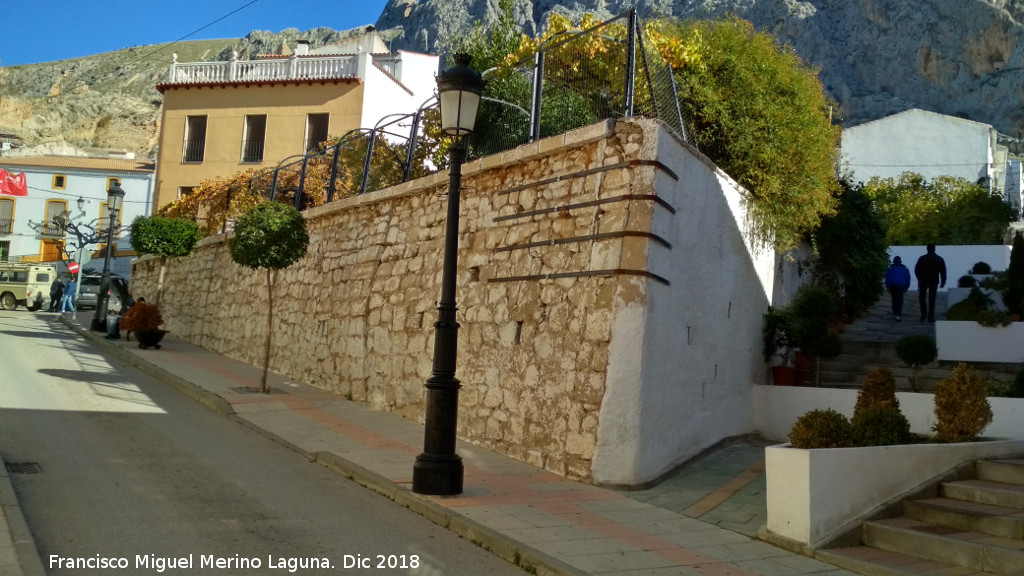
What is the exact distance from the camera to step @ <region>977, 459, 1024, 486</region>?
6.63 meters

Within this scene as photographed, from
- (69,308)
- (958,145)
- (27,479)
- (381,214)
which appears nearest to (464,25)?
(958,145)

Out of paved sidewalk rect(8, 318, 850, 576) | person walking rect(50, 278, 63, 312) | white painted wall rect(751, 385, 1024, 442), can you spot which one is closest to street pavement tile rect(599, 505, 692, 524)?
paved sidewalk rect(8, 318, 850, 576)

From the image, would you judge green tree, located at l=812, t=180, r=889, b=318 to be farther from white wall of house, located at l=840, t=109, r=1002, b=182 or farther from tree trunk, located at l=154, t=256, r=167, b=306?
white wall of house, located at l=840, t=109, r=1002, b=182

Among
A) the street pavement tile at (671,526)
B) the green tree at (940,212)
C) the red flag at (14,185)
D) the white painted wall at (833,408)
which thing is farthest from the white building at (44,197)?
the street pavement tile at (671,526)

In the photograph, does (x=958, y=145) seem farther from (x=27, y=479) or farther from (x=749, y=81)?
(x=27, y=479)

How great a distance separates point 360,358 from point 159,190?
22309mm

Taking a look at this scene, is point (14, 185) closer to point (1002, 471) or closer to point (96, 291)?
point (96, 291)

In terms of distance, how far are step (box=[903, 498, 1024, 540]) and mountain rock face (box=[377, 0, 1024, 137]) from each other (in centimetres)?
5502

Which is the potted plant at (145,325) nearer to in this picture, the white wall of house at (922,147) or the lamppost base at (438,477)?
the lamppost base at (438,477)

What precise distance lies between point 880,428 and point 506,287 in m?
4.28

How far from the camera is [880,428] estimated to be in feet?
22.4

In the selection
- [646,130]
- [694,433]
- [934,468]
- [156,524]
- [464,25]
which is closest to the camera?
[156,524]

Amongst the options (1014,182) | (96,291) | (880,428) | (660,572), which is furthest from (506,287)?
(1014,182)

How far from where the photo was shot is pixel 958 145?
4041 cm
